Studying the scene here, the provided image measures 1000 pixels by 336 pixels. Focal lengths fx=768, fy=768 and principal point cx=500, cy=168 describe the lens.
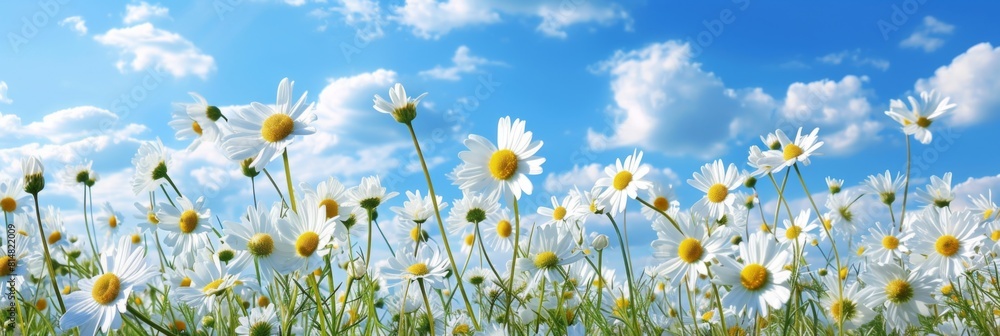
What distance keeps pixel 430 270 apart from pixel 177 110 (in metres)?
0.94

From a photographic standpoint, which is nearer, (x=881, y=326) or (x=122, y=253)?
(x=122, y=253)

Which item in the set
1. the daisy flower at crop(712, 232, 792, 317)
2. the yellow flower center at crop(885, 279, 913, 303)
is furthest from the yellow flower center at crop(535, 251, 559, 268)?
the yellow flower center at crop(885, 279, 913, 303)

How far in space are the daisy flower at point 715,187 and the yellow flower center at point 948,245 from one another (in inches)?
28.6

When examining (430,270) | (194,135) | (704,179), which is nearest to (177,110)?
(194,135)

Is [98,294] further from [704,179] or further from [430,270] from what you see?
[704,179]

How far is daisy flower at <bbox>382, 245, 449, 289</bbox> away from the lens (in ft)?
5.23

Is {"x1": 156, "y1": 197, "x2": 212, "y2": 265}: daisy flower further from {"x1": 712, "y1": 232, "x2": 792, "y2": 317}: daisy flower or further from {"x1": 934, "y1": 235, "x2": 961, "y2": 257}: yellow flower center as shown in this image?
{"x1": 934, "y1": 235, "x2": 961, "y2": 257}: yellow flower center

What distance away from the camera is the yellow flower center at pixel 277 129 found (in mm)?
1423

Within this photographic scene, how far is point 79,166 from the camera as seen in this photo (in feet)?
10.3

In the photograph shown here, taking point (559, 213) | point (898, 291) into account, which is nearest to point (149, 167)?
point (559, 213)

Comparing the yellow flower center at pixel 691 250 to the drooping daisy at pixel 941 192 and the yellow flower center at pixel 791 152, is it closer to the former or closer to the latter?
the yellow flower center at pixel 791 152

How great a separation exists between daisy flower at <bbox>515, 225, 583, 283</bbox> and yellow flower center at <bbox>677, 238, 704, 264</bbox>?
0.34m

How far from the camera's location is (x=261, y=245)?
140 centimetres

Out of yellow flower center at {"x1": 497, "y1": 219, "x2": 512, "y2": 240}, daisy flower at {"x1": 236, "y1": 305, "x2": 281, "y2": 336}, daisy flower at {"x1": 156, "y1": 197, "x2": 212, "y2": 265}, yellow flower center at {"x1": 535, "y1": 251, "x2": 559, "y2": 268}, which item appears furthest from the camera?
yellow flower center at {"x1": 497, "y1": 219, "x2": 512, "y2": 240}
